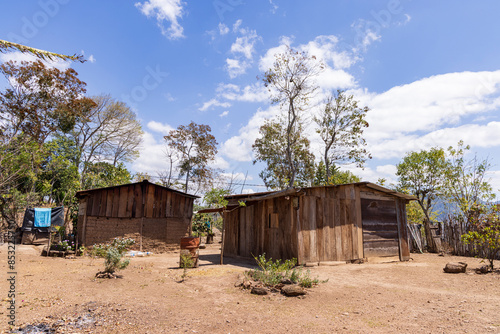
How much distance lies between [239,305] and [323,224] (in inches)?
268

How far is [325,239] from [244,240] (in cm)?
403

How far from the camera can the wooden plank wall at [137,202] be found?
52.1 ft

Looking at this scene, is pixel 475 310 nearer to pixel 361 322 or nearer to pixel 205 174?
pixel 361 322

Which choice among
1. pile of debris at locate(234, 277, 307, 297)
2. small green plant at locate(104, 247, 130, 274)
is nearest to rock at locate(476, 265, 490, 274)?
pile of debris at locate(234, 277, 307, 297)

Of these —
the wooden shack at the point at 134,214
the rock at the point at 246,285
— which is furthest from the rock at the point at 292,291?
the wooden shack at the point at 134,214

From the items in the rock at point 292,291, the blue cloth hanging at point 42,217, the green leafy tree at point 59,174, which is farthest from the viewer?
the green leafy tree at point 59,174

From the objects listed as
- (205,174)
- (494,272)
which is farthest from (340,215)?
(205,174)

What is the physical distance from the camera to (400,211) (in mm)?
14852

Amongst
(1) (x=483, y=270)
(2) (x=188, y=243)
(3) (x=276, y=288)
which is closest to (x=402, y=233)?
(1) (x=483, y=270)

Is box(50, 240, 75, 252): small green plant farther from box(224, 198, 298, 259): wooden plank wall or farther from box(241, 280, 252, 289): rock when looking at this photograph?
box(241, 280, 252, 289): rock

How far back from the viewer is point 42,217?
60.5 ft

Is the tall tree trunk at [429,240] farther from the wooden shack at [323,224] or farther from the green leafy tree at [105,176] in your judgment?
the green leafy tree at [105,176]

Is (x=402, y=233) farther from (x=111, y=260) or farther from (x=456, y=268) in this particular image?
(x=111, y=260)

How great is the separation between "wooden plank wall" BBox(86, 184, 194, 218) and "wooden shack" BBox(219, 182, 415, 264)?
4210 mm
